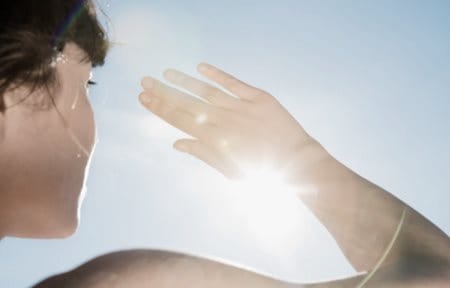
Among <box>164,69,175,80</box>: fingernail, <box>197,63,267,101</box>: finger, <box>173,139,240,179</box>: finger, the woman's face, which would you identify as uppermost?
<box>197,63,267,101</box>: finger

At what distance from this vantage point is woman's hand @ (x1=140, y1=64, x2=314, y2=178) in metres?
2.36

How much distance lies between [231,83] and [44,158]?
1101 mm

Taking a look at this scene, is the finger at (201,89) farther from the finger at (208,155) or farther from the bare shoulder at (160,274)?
the bare shoulder at (160,274)

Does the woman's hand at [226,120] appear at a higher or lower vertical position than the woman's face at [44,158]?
higher

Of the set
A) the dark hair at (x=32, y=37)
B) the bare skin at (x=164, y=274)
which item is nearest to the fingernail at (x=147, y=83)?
the dark hair at (x=32, y=37)

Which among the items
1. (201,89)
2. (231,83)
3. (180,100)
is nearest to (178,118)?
(180,100)

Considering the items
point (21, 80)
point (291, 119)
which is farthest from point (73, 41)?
point (291, 119)

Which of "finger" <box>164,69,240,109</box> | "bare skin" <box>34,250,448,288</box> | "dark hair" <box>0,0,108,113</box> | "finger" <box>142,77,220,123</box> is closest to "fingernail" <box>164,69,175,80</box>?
"finger" <box>164,69,240,109</box>

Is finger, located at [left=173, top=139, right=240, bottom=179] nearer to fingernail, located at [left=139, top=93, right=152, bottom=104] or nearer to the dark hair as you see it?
fingernail, located at [left=139, top=93, right=152, bottom=104]

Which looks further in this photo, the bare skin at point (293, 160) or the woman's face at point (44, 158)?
the woman's face at point (44, 158)

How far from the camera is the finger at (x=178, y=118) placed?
2529mm

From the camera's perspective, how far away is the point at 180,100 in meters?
2.57

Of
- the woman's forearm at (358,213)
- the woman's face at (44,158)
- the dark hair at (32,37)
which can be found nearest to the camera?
the woman's forearm at (358,213)

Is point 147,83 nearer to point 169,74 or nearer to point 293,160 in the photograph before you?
point 169,74
